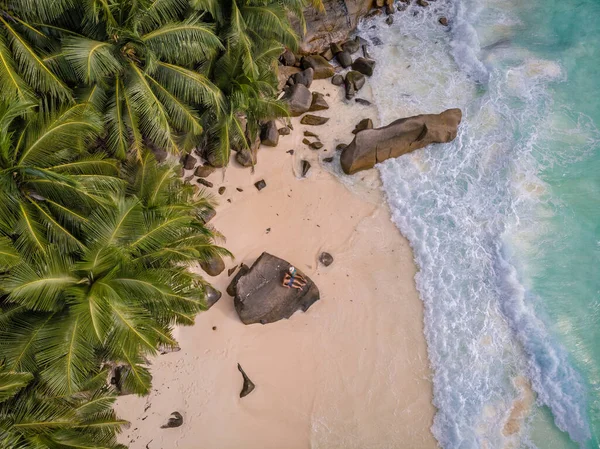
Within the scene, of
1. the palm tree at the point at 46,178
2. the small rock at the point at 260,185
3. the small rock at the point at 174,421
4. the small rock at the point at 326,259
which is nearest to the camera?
the palm tree at the point at 46,178

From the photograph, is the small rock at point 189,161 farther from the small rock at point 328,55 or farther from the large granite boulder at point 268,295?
the small rock at point 328,55

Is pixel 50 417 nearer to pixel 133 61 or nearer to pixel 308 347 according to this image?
pixel 308 347

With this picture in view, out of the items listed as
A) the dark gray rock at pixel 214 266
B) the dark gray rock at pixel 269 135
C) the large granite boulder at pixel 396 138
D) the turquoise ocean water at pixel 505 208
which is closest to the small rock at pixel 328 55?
the turquoise ocean water at pixel 505 208

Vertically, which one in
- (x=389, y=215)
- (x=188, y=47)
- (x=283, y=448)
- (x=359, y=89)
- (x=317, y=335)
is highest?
(x=188, y=47)

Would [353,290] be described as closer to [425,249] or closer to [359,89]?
[425,249]

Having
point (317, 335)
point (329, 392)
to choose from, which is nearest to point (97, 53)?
point (317, 335)

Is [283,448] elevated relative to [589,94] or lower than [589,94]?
lower

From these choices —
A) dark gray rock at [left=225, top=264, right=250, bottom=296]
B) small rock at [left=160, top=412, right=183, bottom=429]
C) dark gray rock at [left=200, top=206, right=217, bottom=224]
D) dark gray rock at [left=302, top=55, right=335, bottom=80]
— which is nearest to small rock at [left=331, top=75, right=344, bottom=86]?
dark gray rock at [left=302, top=55, right=335, bottom=80]
